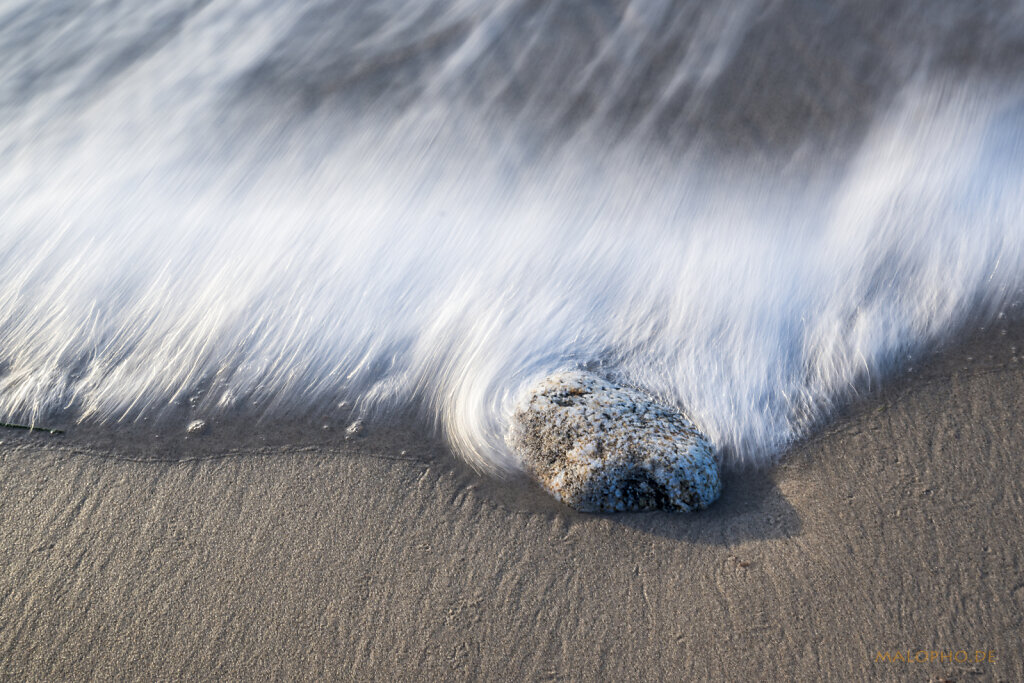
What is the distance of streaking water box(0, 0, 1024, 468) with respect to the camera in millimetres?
2742

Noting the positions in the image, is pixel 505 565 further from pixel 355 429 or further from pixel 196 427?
pixel 196 427

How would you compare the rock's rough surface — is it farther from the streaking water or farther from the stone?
the stone

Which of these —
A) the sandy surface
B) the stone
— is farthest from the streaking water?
the sandy surface


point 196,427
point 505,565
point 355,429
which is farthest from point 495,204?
point 505,565

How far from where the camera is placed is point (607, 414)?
2303 mm

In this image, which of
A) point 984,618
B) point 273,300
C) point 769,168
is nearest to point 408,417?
point 273,300

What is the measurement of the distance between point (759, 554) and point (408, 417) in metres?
1.20

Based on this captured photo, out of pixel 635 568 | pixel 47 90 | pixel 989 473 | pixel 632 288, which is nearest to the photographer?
pixel 635 568

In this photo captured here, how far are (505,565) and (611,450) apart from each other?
45 centimetres

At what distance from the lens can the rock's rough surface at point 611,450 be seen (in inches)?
85.6

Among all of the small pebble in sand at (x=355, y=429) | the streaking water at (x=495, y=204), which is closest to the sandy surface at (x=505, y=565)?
the small pebble in sand at (x=355, y=429)

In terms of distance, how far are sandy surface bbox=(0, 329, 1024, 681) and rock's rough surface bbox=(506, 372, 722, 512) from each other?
0.20 feet

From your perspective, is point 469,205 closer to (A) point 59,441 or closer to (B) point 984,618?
(A) point 59,441

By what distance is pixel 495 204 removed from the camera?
11.5 feet
